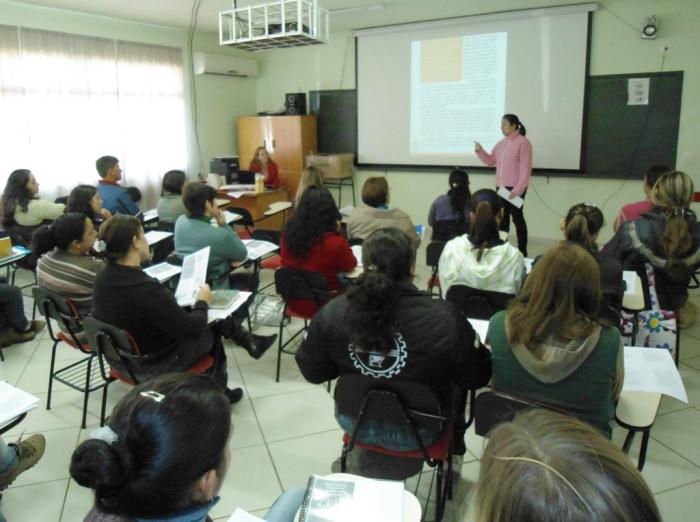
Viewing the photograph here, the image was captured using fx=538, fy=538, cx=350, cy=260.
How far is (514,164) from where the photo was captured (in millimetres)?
5672

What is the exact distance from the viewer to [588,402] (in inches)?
67.7

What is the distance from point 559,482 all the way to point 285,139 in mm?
7331

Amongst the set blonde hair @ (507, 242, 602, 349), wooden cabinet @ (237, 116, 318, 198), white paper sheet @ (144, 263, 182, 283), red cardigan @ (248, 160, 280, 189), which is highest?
wooden cabinet @ (237, 116, 318, 198)

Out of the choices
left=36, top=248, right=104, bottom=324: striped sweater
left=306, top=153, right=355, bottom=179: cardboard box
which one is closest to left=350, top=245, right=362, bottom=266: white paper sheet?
left=36, top=248, right=104, bottom=324: striped sweater

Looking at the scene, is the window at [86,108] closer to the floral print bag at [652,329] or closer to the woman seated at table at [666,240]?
the woman seated at table at [666,240]

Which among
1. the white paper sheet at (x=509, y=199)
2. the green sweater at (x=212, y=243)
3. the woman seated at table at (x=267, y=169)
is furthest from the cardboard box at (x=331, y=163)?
the green sweater at (x=212, y=243)

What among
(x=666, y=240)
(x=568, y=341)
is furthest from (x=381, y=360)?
(x=666, y=240)

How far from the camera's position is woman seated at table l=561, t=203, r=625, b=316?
2.60m

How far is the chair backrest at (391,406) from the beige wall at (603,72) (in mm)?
5075

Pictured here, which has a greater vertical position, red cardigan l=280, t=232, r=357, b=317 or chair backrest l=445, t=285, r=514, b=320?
red cardigan l=280, t=232, r=357, b=317

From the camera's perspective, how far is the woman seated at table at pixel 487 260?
271 cm

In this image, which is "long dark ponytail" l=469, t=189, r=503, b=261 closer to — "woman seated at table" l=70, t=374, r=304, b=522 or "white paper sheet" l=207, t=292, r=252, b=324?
"white paper sheet" l=207, t=292, r=252, b=324

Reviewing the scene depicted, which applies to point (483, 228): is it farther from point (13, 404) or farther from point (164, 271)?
point (13, 404)

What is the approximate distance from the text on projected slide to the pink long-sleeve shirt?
782mm
